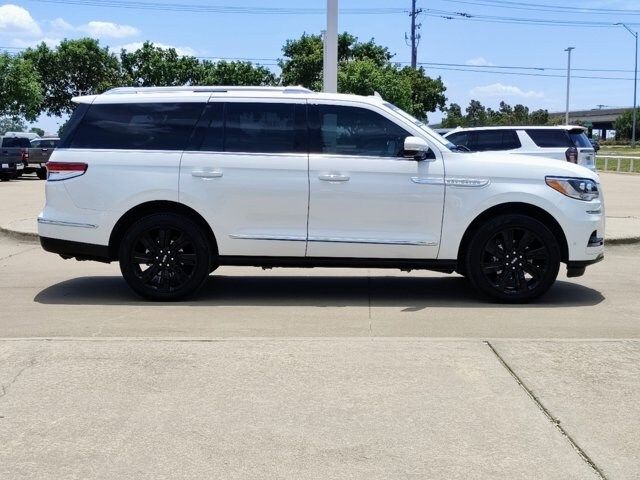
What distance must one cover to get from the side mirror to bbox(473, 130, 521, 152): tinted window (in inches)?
354

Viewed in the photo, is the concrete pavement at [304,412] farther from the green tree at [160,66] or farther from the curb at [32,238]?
the green tree at [160,66]

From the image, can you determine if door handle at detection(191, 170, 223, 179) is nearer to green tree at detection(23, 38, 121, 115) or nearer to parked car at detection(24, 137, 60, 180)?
parked car at detection(24, 137, 60, 180)

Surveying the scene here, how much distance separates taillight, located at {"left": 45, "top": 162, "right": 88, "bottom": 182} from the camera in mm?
7277

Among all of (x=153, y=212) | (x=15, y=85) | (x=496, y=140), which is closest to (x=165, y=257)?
(x=153, y=212)

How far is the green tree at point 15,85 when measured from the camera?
137 ft

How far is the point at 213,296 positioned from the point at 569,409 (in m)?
4.21

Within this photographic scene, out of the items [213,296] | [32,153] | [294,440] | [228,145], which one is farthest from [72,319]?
[32,153]

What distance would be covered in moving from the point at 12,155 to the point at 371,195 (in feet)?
84.6

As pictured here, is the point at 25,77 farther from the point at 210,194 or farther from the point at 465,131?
the point at 210,194

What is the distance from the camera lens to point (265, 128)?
7.29 m

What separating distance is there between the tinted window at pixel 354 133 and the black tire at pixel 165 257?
1.48 metres

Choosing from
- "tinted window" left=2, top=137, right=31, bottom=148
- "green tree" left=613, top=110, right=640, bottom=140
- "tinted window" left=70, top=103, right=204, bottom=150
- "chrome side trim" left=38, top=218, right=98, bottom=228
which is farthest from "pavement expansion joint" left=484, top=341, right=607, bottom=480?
"green tree" left=613, top=110, right=640, bottom=140

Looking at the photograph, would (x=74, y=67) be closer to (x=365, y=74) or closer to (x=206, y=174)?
(x=365, y=74)

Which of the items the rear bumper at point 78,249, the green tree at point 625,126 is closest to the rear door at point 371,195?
the rear bumper at point 78,249
